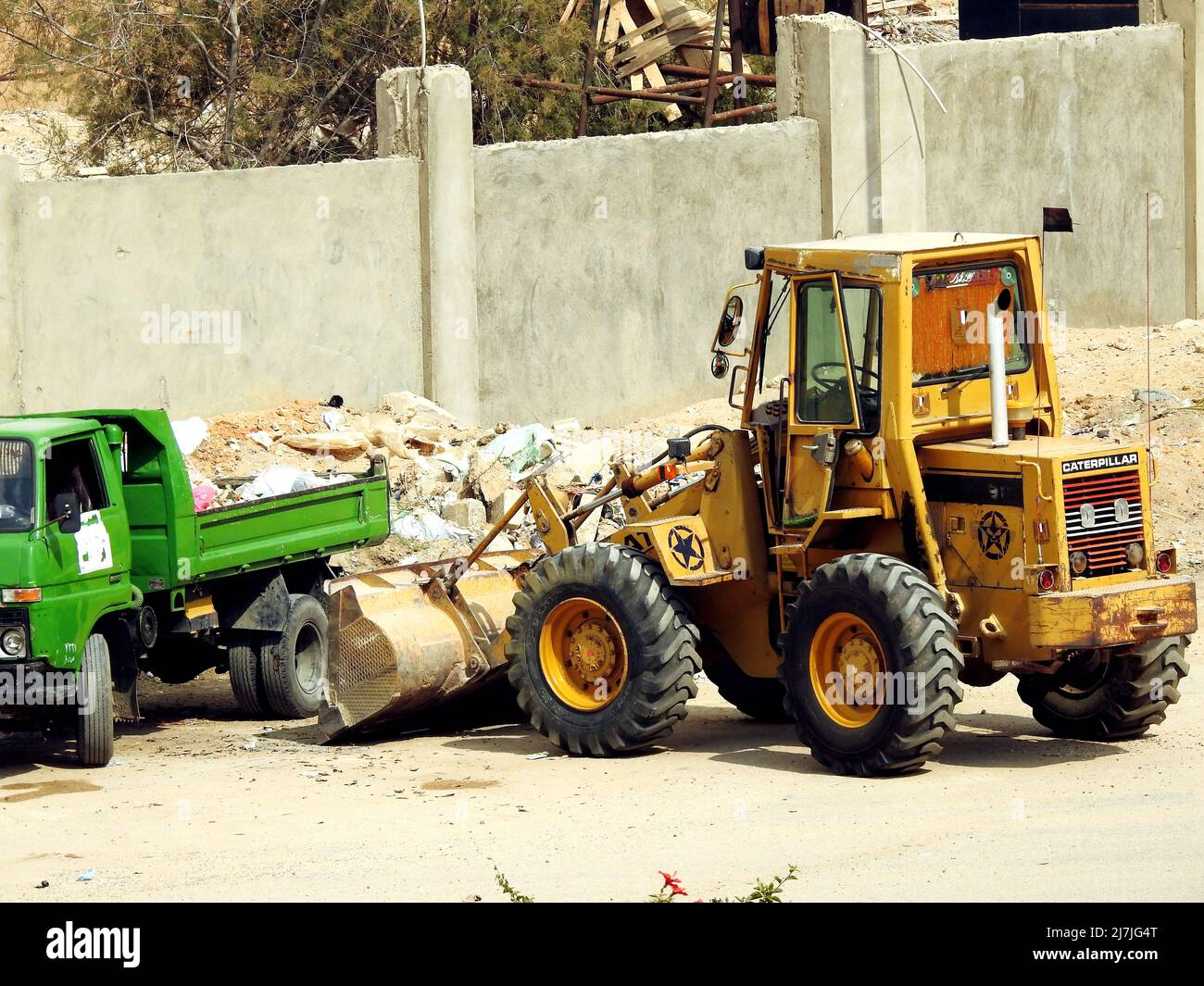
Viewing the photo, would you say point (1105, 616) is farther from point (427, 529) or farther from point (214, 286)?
point (214, 286)

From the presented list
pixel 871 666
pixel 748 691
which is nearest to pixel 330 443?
pixel 748 691

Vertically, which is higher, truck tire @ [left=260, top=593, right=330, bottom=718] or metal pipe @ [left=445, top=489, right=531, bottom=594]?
metal pipe @ [left=445, top=489, right=531, bottom=594]

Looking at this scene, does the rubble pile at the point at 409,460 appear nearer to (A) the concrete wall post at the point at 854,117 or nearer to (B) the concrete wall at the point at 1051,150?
(A) the concrete wall post at the point at 854,117

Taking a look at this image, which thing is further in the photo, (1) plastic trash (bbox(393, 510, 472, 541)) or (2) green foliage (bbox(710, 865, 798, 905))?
(1) plastic trash (bbox(393, 510, 472, 541))

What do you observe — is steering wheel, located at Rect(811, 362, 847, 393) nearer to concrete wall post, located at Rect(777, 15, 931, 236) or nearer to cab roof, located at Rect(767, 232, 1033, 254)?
cab roof, located at Rect(767, 232, 1033, 254)

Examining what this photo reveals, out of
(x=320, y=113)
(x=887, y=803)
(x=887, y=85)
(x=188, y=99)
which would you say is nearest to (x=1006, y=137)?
(x=887, y=85)

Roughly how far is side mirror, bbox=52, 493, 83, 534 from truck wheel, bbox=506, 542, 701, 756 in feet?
7.95

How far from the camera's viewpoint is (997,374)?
958 cm

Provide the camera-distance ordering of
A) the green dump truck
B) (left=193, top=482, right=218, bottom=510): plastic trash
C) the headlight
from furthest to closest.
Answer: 1. (left=193, top=482, right=218, bottom=510): plastic trash
2. the green dump truck
3. the headlight

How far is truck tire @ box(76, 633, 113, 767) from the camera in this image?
1058cm

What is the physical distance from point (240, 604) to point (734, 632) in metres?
3.46

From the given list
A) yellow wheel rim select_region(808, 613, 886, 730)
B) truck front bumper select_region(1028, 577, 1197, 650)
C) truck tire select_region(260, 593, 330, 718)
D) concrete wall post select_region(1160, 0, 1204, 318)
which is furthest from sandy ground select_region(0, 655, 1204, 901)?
concrete wall post select_region(1160, 0, 1204, 318)

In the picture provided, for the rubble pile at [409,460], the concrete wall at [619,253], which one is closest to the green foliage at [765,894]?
the rubble pile at [409,460]

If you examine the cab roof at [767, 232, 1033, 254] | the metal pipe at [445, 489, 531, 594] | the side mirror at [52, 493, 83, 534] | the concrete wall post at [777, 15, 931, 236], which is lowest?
the metal pipe at [445, 489, 531, 594]
